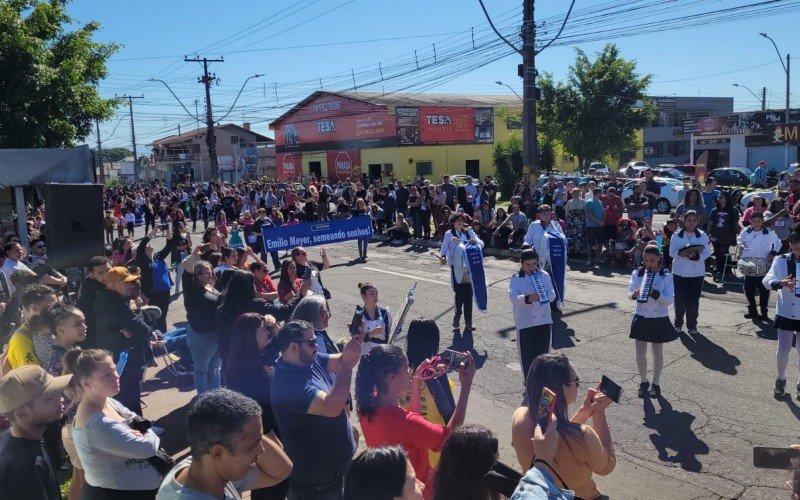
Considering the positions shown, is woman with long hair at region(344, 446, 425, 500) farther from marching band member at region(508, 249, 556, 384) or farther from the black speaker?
the black speaker

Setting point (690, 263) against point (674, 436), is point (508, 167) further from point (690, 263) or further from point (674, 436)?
point (674, 436)

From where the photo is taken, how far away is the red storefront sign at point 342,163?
49.9 meters

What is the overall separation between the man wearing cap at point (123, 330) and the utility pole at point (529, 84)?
518 inches

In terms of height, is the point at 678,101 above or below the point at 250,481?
above

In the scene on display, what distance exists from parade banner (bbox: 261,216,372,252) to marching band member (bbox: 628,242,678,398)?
9.55m

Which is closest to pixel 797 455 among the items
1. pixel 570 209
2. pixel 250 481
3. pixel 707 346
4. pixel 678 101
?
pixel 250 481

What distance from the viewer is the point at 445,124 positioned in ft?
160

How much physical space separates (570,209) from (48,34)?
43.7 ft

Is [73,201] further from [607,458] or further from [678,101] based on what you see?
[678,101]

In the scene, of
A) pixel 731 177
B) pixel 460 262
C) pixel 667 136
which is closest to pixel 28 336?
pixel 460 262

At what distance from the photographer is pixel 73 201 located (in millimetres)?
9164

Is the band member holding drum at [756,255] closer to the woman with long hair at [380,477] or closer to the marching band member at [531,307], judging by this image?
the marching band member at [531,307]

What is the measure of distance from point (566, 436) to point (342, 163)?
160 feet

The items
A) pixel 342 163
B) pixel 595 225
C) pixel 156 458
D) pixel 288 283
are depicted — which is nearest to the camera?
pixel 156 458
